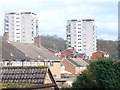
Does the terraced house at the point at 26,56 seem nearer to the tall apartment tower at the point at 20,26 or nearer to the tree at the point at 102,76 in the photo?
the tree at the point at 102,76

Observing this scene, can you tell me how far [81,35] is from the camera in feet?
464

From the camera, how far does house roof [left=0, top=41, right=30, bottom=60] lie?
39144mm

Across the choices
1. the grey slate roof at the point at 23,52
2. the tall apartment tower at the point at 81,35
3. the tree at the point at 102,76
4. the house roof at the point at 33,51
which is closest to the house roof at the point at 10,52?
the grey slate roof at the point at 23,52

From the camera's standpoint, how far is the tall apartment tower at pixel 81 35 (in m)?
136

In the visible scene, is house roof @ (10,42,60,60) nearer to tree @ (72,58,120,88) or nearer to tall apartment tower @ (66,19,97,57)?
tree @ (72,58,120,88)

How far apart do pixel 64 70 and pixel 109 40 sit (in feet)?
239

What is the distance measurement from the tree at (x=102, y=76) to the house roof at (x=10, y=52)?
27.5 ft

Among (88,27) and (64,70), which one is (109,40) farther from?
(64,70)

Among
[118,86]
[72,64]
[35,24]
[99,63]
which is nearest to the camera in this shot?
[118,86]

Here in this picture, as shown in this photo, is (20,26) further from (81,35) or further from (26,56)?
(26,56)

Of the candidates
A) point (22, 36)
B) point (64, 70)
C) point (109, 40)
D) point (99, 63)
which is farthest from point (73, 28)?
point (99, 63)

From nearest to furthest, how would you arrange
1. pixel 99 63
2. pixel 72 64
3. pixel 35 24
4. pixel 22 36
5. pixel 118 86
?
pixel 118 86 → pixel 99 63 → pixel 72 64 → pixel 22 36 → pixel 35 24

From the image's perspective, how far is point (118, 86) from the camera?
3384 cm

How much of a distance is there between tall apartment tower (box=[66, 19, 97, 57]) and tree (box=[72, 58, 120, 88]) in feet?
319
